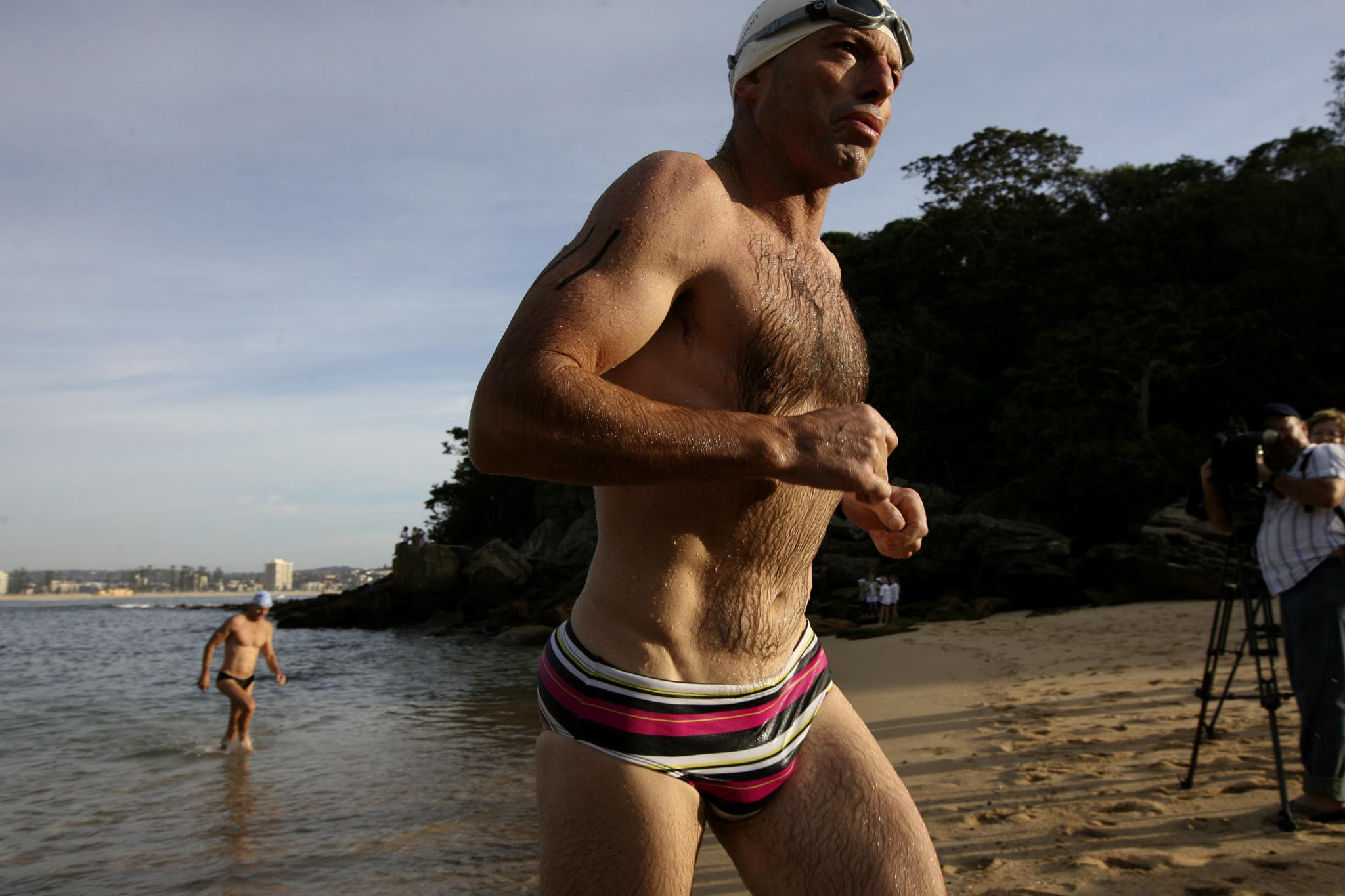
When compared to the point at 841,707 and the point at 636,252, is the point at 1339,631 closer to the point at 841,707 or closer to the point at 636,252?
the point at 841,707

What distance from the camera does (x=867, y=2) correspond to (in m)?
1.92

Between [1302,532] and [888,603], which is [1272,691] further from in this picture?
[888,603]

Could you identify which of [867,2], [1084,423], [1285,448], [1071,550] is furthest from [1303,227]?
[867,2]

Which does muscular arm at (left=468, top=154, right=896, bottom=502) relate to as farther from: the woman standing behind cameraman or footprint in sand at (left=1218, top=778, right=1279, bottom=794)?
the woman standing behind cameraman

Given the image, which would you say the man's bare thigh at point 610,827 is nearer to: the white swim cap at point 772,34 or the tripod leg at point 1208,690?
the white swim cap at point 772,34

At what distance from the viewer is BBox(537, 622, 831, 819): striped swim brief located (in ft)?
5.46

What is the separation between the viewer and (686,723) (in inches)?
66.7

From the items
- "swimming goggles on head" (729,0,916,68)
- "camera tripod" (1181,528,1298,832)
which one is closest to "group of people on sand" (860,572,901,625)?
"camera tripod" (1181,528,1298,832)

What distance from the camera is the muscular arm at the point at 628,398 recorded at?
1385mm

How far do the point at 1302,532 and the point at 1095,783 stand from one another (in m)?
1.86

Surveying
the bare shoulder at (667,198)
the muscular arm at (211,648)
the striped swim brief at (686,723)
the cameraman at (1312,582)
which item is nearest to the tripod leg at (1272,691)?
the cameraman at (1312,582)

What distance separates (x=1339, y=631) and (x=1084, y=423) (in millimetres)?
25325

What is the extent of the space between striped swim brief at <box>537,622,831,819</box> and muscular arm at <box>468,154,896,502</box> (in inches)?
17.8

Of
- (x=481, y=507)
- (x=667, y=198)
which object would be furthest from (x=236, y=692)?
(x=481, y=507)
